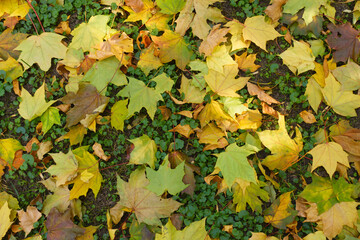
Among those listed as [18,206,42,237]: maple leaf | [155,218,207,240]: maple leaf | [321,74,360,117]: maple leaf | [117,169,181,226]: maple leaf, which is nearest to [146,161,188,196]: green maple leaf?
[117,169,181,226]: maple leaf

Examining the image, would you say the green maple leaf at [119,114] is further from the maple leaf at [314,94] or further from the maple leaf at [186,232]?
the maple leaf at [314,94]

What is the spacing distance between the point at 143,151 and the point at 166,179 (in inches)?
10.9

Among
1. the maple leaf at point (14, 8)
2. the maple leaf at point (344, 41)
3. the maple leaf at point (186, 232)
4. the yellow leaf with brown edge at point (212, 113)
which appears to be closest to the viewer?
the maple leaf at point (186, 232)

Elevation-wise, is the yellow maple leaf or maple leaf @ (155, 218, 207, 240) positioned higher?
the yellow maple leaf

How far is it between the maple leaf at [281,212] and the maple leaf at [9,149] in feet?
6.15

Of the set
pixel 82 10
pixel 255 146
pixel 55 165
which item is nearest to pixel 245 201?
pixel 255 146

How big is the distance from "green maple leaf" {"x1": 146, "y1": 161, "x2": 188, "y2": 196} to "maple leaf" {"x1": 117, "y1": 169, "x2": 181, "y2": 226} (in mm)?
43

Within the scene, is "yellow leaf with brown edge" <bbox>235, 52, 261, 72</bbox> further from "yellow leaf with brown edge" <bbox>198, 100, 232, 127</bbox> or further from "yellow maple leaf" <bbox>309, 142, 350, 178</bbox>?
"yellow maple leaf" <bbox>309, 142, 350, 178</bbox>

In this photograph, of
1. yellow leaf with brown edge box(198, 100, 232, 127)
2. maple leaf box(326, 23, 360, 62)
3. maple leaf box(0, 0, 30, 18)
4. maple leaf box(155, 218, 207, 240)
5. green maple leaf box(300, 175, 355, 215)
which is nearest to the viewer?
maple leaf box(155, 218, 207, 240)

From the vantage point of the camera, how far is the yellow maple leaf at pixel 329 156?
225 cm

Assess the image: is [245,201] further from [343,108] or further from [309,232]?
[343,108]

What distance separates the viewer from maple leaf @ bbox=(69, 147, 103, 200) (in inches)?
91.7

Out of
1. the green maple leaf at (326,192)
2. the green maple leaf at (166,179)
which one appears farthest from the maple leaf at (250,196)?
the green maple leaf at (166,179)

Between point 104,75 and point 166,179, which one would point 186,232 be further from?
point 104,75
